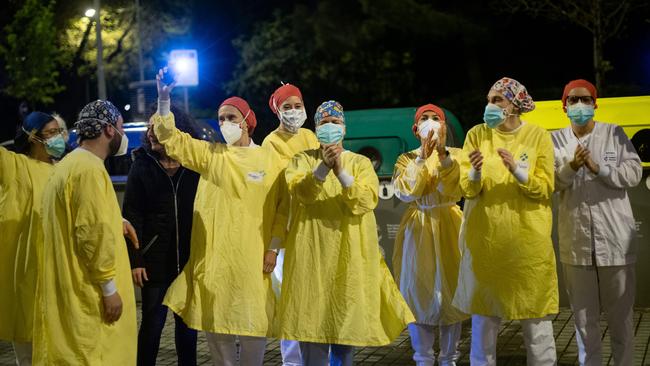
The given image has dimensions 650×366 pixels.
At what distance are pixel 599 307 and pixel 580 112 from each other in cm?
138

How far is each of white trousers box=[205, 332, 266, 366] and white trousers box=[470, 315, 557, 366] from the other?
1.50 m

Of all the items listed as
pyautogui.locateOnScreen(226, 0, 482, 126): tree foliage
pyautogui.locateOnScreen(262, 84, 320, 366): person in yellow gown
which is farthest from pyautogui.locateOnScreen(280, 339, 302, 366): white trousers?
pyautogui.locateOnScreen(226, 0, 482, 126): tree foliage

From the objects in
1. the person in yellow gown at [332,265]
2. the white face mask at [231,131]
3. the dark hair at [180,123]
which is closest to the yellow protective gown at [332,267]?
the person in yellow gown at [332,265]

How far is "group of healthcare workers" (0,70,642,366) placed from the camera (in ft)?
20.3

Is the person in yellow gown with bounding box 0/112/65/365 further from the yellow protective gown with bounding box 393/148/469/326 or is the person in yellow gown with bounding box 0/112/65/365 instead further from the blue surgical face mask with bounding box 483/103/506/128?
the blue surgical face mask with bounding box 483/103/506/128

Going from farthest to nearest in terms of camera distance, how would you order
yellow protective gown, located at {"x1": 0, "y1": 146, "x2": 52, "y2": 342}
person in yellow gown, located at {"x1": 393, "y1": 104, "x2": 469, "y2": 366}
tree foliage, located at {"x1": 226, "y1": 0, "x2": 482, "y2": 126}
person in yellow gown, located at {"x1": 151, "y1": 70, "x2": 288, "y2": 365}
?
tree foliage, located at {"x1": 226, "y1": 0, "x2": 482, "y2": 126} → person in yellow gown, located at {"x1": 393, "y1": 104, "x2": 469, "y2": 366} → yellow protective gown, located at {"x1": 0, "y1": 146, "x2": 52, "y2": 342} → person in yellow gown, located at {"x1": 151, "y1": 70, "x2": 288, "y2": 365}

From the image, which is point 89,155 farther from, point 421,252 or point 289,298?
point 421,252

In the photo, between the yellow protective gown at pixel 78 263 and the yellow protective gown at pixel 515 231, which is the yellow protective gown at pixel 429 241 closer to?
the yellow protective gown at pixel 515 231

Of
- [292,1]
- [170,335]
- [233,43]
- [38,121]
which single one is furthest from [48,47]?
[38,121]

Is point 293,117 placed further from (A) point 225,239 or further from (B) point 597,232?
(B) point 597,232

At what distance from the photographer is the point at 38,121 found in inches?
277

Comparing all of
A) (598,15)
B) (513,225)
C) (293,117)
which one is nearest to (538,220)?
(513,225)

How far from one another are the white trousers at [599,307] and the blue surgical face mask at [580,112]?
3.39 ft

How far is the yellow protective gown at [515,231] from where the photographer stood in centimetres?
653
